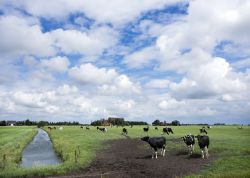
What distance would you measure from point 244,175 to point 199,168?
7.66 m

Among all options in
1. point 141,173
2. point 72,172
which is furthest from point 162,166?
point 72,172

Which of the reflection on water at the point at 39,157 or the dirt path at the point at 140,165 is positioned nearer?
the dirt path at the point at 140,165

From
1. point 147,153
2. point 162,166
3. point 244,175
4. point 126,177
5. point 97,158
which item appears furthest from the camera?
point 147,153

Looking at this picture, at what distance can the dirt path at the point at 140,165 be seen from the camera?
97.9ft

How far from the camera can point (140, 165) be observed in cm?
3438

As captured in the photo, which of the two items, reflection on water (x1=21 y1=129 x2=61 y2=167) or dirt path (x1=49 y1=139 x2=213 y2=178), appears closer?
dirt path (x1=49 y1=139 x2=213 y2=178)

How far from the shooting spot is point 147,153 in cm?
4303

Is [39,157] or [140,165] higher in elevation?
[140,165]

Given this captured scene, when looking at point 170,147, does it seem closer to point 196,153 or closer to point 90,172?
point 196,153

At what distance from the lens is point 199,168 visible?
3108 centimetres

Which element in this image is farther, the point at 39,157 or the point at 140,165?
the point at 39,157

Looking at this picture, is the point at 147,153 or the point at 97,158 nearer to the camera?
the point at 97,158

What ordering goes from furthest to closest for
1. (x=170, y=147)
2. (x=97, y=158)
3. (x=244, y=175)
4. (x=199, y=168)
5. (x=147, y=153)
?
1. (x=170, y=147)
2. (x=147, y=153)
3. (x=97, y=158)
4. (x=199, y=168)
5. (x=244, y=175)

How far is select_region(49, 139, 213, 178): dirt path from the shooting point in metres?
29.8
